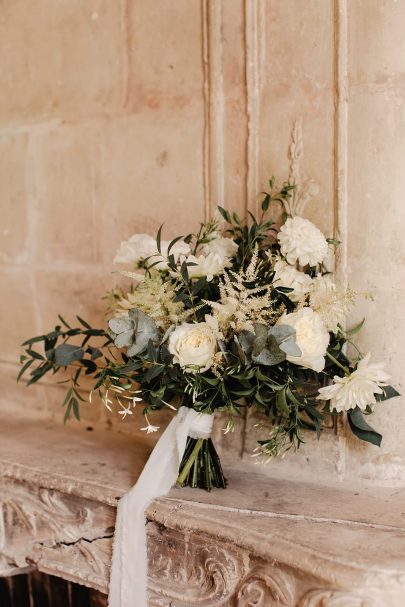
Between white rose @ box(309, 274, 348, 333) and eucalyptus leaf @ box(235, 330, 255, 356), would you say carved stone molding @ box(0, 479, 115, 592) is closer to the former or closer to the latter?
eucalyptus leaf @ box(235, 330, 255, 356)

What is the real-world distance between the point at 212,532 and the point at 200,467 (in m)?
0.29

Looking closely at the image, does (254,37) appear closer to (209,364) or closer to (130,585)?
(209,364)

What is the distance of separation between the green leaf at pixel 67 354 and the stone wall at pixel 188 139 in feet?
1.77

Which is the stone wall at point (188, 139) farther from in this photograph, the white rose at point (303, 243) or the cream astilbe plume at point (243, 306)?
the cream astilbe plume at point (243, 306)

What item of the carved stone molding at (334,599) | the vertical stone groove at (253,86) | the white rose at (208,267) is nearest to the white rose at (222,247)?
the white rose at (208,267)

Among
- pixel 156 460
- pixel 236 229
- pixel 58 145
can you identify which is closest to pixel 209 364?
pixel 156 460

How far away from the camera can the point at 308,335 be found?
182cm

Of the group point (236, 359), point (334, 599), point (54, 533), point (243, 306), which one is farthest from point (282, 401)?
point (54, 533)

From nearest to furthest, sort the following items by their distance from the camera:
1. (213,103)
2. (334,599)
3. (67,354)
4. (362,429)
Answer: (334,599) → (362,429) → (67,354) → (213,103)

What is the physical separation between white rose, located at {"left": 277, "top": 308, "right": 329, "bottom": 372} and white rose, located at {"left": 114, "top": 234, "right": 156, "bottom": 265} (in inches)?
18.6

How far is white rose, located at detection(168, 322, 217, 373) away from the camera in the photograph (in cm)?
185

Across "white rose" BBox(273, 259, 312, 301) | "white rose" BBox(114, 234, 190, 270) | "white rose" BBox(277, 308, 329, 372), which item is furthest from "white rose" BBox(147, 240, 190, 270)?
"white rose" BBox(277, 308, 329, 372)

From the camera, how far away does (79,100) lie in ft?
9.00

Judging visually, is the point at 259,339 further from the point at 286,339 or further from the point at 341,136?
the point at 341,136
